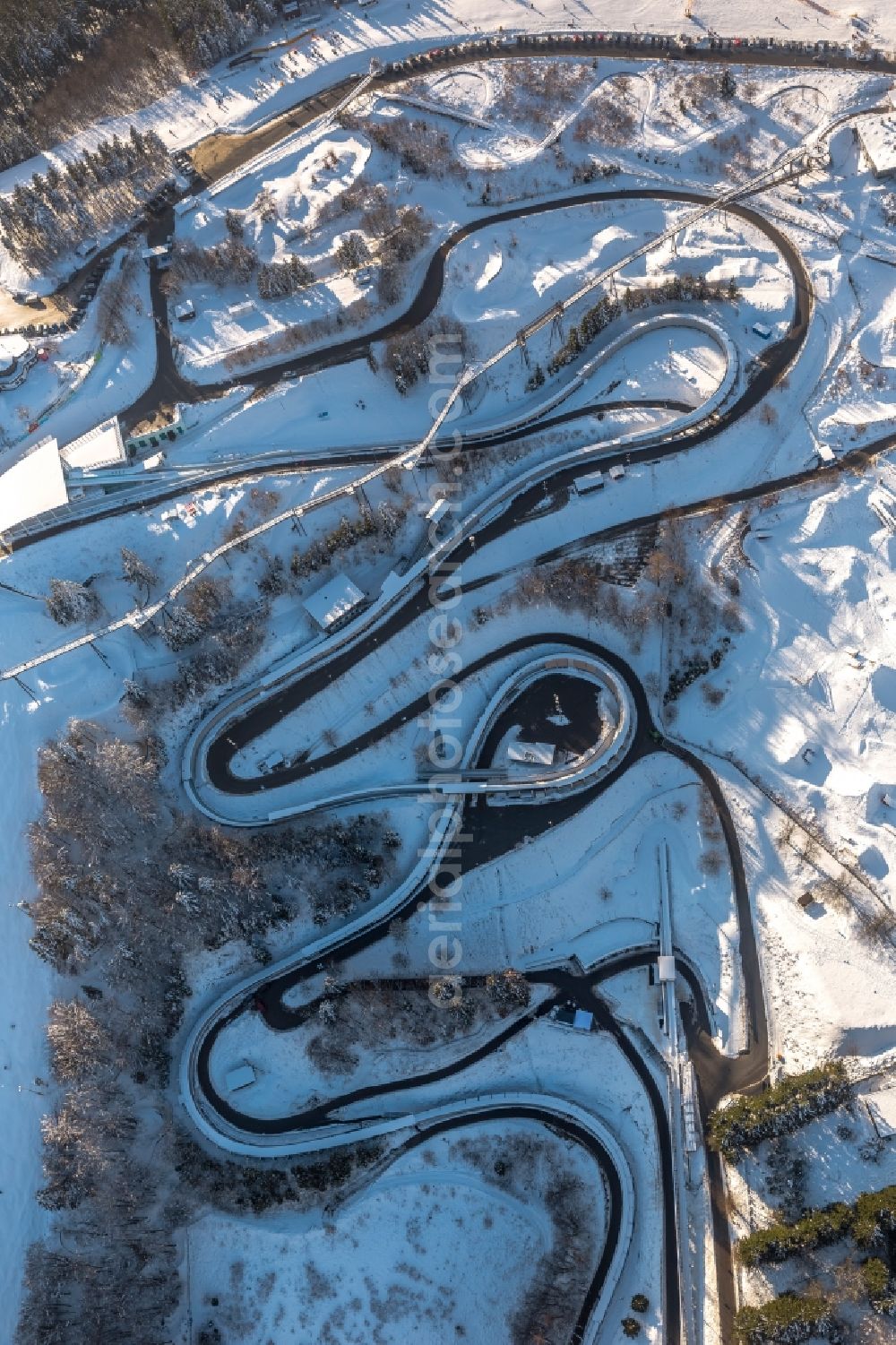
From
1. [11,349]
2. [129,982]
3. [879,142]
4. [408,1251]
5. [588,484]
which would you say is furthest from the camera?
[879,142]

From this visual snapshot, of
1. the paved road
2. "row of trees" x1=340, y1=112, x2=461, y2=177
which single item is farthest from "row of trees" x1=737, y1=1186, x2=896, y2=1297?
"row of trees" x1=340, y1=112, x2=461, y2=177

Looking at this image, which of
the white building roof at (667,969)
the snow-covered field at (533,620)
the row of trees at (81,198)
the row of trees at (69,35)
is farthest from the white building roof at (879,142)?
the white building roof at (667,969)

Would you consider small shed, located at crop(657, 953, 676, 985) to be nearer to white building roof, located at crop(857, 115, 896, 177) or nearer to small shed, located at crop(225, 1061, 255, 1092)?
small shed, located at crop(225, 1061, 255, 1092)

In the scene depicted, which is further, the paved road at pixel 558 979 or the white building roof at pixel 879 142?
the white building roof at pixel 879 142

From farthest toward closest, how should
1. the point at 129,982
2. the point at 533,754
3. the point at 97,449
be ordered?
the point at 97,449 → the point at 533,754 → the point at 129,982

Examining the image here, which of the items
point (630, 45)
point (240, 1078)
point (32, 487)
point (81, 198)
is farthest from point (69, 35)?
point (240, 1078)

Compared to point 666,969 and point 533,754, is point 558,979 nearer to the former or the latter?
point 666,969

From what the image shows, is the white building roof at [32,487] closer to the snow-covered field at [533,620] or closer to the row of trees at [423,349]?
the snow-covered field at [533,620]

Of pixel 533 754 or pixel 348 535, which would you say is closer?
pixel 533 754
